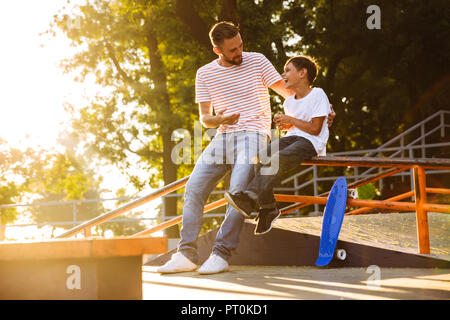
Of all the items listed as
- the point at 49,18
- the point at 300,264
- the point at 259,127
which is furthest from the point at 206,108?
the point at 49,18

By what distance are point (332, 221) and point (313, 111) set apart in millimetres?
897

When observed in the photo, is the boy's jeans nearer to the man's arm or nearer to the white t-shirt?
the white t-shirt

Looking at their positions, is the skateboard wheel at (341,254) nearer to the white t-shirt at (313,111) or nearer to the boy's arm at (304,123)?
the white t-shirt at (313,111)

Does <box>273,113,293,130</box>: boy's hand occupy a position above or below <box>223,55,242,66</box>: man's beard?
below

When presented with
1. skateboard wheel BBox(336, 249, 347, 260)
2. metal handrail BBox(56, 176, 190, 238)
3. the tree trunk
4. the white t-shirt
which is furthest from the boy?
the tree trunk

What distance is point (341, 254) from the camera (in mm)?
5156

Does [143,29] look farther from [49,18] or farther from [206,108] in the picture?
[206,108]

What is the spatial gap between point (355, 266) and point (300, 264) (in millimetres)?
554

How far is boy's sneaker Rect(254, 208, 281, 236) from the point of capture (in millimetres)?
4547

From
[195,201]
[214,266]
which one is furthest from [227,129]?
[214,266]

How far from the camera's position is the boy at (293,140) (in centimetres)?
446

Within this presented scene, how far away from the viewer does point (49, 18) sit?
18156 millimetres

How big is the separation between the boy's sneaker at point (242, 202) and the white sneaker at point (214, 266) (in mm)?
521

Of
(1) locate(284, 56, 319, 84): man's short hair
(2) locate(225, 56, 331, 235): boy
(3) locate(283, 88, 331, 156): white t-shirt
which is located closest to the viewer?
(2) locate(225, 56, 331, 235): boy
